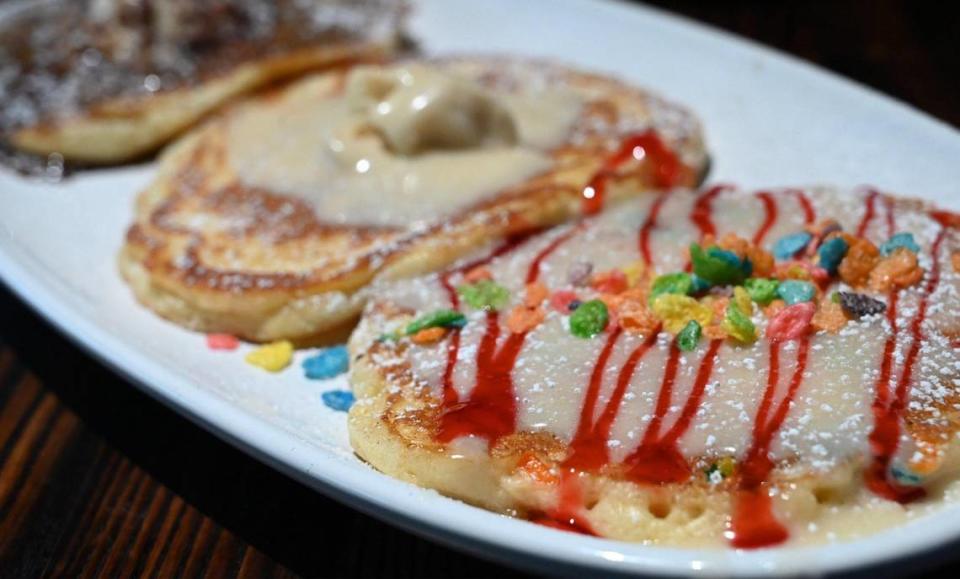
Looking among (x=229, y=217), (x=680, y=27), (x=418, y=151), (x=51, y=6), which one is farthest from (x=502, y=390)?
(x=51, y=6)

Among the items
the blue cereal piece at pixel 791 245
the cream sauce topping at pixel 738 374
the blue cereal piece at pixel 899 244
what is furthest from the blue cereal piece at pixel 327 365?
the blue cereal piece at pixel 899 244

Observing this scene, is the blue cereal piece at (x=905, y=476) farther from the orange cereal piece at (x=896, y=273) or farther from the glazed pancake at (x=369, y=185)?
the glazed pancake at (x=369, y=185)

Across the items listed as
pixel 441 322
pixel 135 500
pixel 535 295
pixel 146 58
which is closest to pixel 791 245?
pixel 535 295

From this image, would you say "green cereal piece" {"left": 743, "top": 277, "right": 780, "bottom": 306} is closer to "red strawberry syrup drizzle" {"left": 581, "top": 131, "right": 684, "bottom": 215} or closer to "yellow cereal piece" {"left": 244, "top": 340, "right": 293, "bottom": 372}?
"red strawberry syrup drizzle" {"left": 581, "top": 131, "right": 684, "bottom": 215}

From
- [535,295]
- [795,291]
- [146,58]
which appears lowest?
[146,58]

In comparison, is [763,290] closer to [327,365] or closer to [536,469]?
[536,469]

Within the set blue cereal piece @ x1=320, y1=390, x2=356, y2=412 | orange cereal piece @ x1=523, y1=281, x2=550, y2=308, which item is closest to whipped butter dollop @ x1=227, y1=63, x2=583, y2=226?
orange cereal piece @ x1=523, y1=281, x2=550, y2=308
